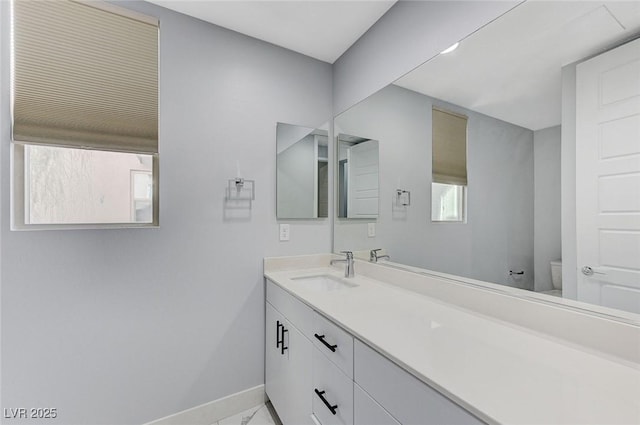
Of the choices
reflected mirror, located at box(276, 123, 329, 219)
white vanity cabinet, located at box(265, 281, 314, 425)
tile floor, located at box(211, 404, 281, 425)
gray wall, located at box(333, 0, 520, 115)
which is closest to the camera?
gray wall, located at box(333, 0, 520, 115)

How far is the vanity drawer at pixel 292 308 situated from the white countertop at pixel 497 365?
0.35 ft

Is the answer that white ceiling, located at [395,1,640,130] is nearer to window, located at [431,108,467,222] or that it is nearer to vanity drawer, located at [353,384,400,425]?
window, located at [431,108,467,222]

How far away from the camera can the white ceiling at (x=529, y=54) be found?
2.74 ft

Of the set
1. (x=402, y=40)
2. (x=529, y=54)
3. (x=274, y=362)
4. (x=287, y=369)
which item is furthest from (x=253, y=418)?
(x=402, y=40)

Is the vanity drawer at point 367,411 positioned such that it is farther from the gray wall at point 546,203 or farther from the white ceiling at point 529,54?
the white ceiling at point 529,54

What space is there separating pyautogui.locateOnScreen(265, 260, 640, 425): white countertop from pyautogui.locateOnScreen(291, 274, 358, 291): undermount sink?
0.59m

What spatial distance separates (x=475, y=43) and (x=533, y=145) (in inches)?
20.5

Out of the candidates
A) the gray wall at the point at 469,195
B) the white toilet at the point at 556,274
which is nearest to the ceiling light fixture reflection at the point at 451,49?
the gray wall at the point at 469,195

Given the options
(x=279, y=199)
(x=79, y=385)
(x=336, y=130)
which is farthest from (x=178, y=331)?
(x=336, y=130)

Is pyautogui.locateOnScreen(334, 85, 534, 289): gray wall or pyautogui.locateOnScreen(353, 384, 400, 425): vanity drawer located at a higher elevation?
pyautogui.locateOnScreen(334, 85, 534, 289): gray wall

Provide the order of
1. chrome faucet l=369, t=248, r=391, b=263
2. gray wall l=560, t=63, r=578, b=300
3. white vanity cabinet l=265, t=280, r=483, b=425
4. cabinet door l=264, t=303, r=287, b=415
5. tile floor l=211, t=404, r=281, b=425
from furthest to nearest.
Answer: chrome faucet l=369, t=248, r=391, b=263
tile floor l=211, t=404, r=281, b=425
cabinet door l=264, t=303, r=287, b=415
gray wall l=560, t=63, r=578, b=300
white vanity cabinet l=265, t=280, r=483, b=425

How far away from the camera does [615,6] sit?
0.79 metres

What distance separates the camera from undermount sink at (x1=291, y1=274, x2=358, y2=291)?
180 cm

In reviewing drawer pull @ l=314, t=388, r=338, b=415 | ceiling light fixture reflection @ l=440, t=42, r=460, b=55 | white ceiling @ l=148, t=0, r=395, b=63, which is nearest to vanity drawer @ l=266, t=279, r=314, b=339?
drawer pull @ l=314, t=388, r=338, b=415
